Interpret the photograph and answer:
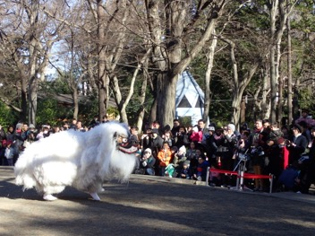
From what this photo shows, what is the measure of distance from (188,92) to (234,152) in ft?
87.2

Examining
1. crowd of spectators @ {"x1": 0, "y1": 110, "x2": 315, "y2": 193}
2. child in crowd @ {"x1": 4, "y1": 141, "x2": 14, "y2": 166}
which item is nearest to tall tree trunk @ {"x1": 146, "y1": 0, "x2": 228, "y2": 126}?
crowd of spectators @ {"x1": 0, "y1": 110, "x2": 315, "y2": 193}

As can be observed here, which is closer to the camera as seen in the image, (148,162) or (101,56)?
(148,162)

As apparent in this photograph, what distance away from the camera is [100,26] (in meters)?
30.6

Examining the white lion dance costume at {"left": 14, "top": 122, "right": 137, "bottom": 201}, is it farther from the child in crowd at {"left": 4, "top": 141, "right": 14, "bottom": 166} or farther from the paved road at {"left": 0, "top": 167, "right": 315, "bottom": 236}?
the child in crowd at {"left": 4, "top": 141, "right": 14, "bottom": 166}

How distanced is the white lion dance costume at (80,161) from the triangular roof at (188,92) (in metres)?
30.9

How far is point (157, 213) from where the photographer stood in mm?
12609

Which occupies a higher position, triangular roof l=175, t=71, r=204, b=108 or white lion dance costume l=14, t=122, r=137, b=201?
triangular roof l=175, t=71, r=204, b=108

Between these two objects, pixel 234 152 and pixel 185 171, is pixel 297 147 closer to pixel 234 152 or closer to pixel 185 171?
pixel 234 152

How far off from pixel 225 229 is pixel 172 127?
550 inches

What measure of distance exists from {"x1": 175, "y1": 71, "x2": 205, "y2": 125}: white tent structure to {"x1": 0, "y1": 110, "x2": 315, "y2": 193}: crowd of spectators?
2059cm

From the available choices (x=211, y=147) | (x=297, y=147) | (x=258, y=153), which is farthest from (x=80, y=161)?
(x=211, y=147)

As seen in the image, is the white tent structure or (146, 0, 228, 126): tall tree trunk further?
the white tent structure

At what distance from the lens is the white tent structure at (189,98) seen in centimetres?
4481

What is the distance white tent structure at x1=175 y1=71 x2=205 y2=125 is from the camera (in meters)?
44.8
